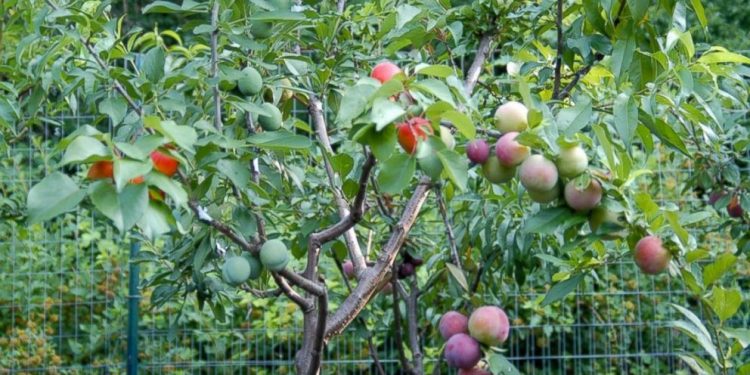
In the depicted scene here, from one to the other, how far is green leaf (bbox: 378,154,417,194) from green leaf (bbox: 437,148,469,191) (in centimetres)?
4

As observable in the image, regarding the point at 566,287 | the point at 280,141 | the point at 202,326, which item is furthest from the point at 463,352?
the point at 202,326

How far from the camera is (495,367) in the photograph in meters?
1.68

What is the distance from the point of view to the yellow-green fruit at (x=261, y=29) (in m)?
1.64

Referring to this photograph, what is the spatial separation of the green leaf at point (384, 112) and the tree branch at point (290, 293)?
609 mm

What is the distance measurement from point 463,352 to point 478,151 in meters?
0.52

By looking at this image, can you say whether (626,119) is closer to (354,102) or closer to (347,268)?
(354,102)

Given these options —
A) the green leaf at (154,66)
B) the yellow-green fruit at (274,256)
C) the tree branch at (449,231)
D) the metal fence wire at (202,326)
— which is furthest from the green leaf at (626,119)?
the metal fence wire at (202,326)

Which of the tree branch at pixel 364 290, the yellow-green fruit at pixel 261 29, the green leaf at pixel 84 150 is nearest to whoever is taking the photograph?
the green leaf at pixel 84 150

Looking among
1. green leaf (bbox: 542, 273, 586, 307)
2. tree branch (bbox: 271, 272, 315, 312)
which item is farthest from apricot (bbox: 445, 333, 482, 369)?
tree branch (bbox: 271, 272, 315, 312)

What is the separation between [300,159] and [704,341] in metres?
1.22

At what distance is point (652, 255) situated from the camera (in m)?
1.43

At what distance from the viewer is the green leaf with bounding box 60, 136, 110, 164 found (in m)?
1.08

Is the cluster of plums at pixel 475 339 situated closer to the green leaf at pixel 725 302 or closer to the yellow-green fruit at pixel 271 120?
the green leaf at pixel 725 302

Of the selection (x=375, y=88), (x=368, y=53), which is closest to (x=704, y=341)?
(x=375, y=88)
